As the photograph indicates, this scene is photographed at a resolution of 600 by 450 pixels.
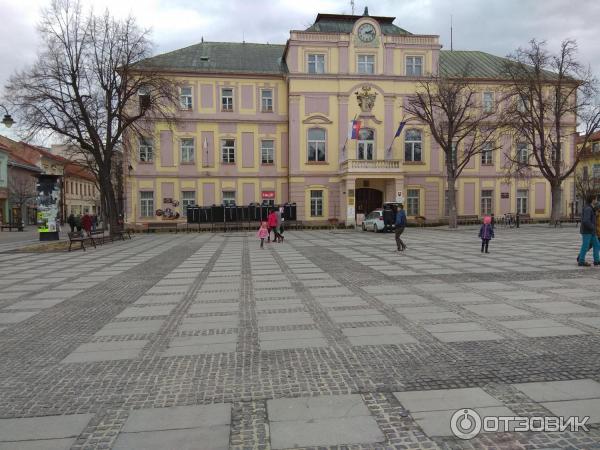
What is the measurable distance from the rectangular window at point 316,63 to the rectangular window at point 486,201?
20606mm

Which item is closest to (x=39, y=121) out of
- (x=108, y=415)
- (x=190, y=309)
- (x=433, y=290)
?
(x=190, y=309)

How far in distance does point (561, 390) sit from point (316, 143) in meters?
40.1

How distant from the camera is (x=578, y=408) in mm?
3934

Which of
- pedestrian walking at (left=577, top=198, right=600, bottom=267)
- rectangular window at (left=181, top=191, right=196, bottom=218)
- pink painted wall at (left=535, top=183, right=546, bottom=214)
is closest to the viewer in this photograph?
pedestrian walking at (left=577, top=198, right=600, bottom=267)

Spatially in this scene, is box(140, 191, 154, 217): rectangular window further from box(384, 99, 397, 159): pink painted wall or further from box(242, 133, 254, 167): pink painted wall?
box(384, 99, 397, 159): pink painted wall

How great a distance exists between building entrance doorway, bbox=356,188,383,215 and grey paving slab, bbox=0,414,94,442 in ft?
137

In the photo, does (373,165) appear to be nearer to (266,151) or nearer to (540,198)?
(266,151)

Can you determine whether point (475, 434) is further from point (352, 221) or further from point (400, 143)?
point (400, 143)

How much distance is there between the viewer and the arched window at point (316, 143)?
43156 mm

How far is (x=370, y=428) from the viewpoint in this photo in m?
3.64

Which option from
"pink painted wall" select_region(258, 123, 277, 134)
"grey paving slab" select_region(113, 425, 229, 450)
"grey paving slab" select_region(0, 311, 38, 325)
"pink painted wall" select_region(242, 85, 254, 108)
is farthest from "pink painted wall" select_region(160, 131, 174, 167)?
"grey paving slab" select_region(113, 425, 229, 450)

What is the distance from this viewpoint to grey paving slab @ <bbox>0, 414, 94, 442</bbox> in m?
3.61

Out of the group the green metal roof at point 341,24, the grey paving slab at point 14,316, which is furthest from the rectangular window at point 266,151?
the grey paving slab at point 14,316

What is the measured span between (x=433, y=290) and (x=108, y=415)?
724 centimetres
